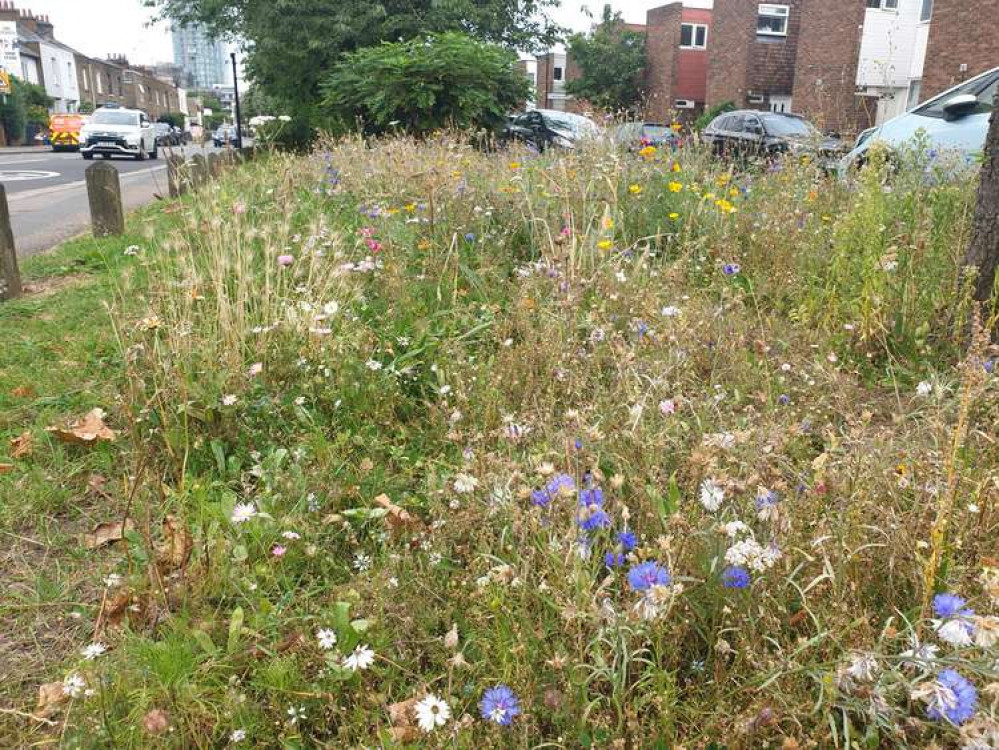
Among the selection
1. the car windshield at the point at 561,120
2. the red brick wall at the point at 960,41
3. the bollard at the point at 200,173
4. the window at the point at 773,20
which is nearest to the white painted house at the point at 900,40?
the window at the point at 773,20

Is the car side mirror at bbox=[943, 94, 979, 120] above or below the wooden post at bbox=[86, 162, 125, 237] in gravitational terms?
above

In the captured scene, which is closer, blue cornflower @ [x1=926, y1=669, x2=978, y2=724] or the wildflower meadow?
blue cornflower @ [x1=926, y1=669, x2=978, y2=724]

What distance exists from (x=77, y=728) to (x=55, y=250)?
6.66 meters

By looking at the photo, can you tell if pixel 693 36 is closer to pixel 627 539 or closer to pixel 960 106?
pixel 960 106

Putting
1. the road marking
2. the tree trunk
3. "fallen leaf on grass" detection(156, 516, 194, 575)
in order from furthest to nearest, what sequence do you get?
1. the road marking
2. the tree trunk
3. "fallen leaf on grass" detection(156, 516, 194, 575)

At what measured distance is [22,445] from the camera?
9.31ft

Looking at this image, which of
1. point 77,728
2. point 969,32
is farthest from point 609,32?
point 77,728

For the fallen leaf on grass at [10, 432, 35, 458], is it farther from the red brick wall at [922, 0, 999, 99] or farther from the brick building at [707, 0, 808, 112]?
the brick building at [707, 0, 808, 112]

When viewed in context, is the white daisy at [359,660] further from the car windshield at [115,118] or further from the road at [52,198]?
the car windshield at [115,118]

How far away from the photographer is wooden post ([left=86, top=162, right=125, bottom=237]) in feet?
23.4

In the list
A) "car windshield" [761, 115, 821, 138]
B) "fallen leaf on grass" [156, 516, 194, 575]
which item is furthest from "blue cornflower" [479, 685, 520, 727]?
"car windshield" [761, 115, 821, 138]

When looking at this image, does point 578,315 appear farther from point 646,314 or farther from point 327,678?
point 327,678

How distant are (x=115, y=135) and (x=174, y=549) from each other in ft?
95.2

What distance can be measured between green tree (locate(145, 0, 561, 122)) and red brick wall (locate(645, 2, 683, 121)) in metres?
17.0
